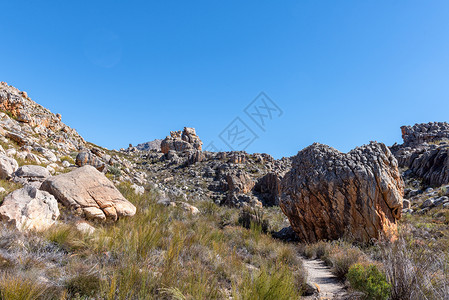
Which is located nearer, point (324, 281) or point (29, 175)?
point (324, 281)

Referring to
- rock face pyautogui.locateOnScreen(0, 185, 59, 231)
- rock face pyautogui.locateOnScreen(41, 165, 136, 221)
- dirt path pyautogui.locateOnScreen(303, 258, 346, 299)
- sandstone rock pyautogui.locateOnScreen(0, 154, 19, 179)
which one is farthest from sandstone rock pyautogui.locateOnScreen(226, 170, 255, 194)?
rock face pyautogui.locateOnScreen(0, 185, 59, 231)

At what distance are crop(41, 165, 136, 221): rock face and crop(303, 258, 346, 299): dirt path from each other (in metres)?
5.43

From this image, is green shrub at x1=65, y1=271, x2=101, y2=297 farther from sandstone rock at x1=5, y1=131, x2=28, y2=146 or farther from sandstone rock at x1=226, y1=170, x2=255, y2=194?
sandstone rock at x1=226, y1=170, x2=255, y2=194

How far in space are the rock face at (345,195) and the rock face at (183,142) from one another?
52.5 m

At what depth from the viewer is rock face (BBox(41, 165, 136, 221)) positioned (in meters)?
5.95

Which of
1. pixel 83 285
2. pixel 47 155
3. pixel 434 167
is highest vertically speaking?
pixel 47 155

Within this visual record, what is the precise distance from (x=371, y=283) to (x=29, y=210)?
631cm

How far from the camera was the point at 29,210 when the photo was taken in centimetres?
444

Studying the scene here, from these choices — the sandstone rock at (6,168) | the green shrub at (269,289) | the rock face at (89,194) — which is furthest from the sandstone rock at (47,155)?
the green shrub at (269,289)

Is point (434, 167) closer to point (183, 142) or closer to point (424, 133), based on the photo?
point (424, 133)

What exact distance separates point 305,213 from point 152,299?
8.83 meters

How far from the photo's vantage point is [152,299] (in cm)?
271

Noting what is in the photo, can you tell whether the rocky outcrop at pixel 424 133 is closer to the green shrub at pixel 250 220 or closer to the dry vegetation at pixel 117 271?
the green shrub at pixel 250 220

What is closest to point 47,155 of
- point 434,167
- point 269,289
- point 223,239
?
point 223,239
